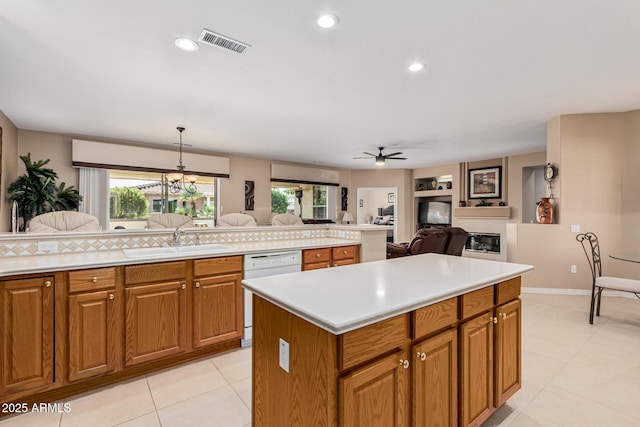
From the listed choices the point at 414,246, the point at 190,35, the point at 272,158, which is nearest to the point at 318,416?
the point at 190,35

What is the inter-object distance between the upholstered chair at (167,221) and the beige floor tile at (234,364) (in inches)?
85.7

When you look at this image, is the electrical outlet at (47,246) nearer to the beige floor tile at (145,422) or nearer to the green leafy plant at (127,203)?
the beige floor tile at (145,422)

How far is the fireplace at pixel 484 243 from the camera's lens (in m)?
7.32

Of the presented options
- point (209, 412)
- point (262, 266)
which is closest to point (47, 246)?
point (262, 266)

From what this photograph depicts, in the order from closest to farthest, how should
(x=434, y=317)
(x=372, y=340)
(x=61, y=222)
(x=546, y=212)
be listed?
(x=372, y=340) < (x=434, y=317) < (x=61, y=222) < (x=546, y=212)

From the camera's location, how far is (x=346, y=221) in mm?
8391

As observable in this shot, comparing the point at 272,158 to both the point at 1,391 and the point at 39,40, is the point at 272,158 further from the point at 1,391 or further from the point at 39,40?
the point at 1,391

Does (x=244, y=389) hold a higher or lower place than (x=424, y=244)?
lower

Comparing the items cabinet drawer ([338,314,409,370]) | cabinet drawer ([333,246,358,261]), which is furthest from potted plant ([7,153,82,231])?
cabinet drawer ([338,314,409,370])

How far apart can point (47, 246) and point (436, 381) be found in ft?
9.79

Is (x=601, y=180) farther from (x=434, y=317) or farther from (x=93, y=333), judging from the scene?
(x=93, y=333)

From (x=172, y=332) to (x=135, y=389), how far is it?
16.8 inches

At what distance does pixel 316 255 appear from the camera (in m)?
3.25

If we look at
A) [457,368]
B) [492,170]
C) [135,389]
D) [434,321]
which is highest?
[492,170]
